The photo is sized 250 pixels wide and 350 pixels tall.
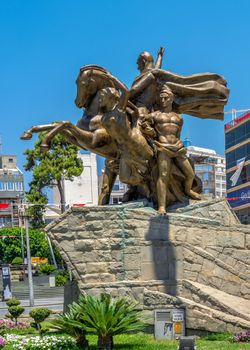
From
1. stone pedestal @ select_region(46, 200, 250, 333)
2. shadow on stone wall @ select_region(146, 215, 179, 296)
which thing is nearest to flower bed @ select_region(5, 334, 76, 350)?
stone pedestal @ select_region(46, 200, 250, 333)

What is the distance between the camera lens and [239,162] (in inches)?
2847

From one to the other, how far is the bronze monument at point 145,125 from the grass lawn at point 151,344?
301 centimetres

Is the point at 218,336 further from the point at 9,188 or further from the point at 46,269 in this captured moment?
the point at 9,188

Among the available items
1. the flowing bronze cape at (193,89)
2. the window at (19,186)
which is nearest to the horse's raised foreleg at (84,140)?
the flowing bronze cape at (193,89)

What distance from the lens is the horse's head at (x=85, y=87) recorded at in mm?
18078

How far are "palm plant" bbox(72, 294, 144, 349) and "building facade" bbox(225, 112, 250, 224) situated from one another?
56415mm

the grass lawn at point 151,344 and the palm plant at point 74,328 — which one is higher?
the palm plant at point 74,328

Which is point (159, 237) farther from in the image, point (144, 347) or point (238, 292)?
point (144, 347)

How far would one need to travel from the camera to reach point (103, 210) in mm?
16891

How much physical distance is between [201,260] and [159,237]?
1.08 m

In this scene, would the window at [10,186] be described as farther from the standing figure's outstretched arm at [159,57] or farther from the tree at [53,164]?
the standing figure's outstretched arm at [159,57]

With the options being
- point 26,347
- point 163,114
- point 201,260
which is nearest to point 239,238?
point 201,260

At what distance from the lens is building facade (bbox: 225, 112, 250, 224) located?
70.9 metres

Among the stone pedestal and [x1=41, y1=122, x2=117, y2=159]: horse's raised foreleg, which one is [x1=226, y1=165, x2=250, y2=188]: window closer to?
[x1=41, y1=122, x2=117, y2=159]: horse's raised foreleg
